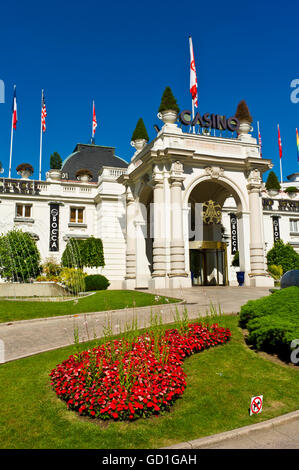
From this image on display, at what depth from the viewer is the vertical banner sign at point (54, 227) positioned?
1506 inches

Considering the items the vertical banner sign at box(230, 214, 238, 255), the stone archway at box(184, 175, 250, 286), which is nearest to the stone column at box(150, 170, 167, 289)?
the stone archway at box(184, 175, 250, 286)

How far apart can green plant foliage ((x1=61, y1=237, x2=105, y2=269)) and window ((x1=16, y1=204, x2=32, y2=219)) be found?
19.4 feet

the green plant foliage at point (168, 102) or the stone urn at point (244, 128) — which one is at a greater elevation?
the green plant foliage at point (168, 102)

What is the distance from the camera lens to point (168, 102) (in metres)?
29.7

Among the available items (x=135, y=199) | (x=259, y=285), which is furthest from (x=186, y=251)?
(x=135, y=199)

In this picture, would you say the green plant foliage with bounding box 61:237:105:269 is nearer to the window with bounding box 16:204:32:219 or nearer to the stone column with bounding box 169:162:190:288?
the window with bounding box 16:204:32:219

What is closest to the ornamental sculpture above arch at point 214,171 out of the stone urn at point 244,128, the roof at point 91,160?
the stone urn at point 244,128

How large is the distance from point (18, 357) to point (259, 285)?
885 inches

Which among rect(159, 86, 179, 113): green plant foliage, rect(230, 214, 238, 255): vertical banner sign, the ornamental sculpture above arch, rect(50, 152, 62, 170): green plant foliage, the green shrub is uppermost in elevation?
rect(50, 152, 62, 170): green plant foliage

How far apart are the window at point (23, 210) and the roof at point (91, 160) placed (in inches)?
372

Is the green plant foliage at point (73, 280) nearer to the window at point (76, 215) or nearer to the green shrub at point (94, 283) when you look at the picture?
the green shrub at point (94, 283)

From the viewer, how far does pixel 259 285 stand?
2825cm

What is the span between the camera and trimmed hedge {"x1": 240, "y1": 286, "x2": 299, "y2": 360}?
8.57 m

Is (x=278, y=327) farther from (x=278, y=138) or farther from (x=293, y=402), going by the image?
(x=278, y=138)
